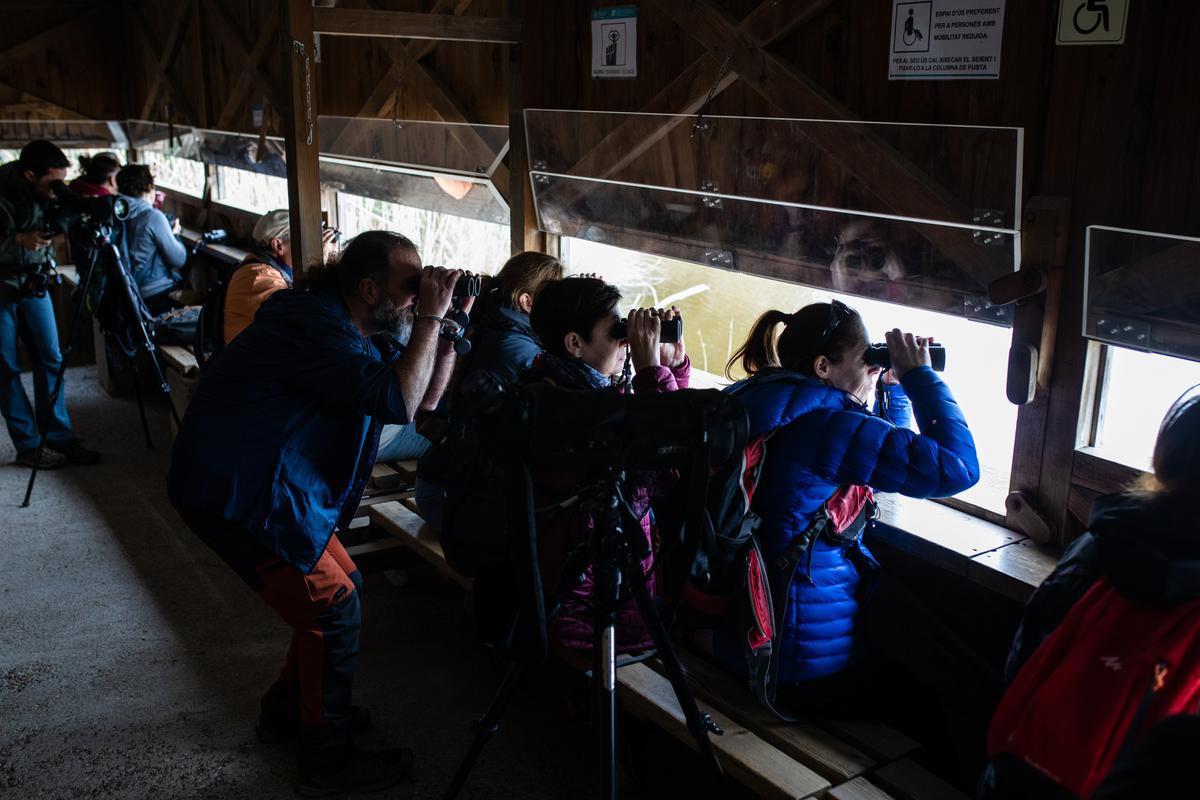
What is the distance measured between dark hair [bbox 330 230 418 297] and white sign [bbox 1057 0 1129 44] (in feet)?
5.69

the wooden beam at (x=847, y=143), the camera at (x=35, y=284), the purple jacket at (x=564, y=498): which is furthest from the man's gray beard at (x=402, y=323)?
the camera at (x=35, y=284)

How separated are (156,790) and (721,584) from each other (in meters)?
1.77

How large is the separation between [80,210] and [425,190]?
1993 mm

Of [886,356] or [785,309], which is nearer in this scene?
[886,356]

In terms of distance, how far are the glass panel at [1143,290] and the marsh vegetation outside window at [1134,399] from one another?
16 cm

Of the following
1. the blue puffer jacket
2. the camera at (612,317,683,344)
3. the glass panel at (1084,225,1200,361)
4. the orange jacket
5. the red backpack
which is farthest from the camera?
the orange jacket

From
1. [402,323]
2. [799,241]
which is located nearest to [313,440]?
[402,323]

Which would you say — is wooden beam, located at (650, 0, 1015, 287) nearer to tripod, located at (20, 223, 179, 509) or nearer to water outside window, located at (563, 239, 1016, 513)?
water outside window, located at (563, 239, 1016, 513)

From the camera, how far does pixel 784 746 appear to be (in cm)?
254

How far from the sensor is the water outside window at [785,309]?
2986 mm

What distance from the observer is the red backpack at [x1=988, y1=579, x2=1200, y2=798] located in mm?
1688

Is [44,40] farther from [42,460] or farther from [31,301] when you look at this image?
[42,460]

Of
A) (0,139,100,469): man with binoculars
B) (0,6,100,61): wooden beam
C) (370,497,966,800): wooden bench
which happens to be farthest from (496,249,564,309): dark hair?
(0,6,100,61): wooden beam

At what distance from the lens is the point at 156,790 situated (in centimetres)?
308
